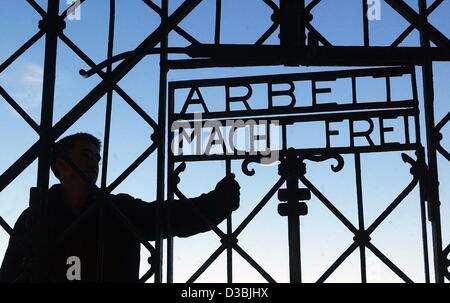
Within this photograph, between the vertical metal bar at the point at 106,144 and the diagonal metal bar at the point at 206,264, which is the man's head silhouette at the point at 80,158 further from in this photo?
the diagonal metal bar at the point at 206,264

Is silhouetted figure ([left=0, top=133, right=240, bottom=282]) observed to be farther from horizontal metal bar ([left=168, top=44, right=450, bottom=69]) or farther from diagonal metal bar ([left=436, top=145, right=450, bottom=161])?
diagonal metal bar ([left=436, top=145, right=450, bottom=161])

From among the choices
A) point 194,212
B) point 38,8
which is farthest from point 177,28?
point 194,212

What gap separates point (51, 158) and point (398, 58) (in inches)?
65.1

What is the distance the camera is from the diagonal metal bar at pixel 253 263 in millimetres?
2775

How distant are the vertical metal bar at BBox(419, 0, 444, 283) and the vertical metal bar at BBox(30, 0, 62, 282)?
1700 millimetres

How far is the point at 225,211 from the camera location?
290cm

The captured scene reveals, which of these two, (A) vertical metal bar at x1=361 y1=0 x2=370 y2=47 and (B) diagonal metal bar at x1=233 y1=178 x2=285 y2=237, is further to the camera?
(A) vertical metal bar at x1=361 y1=0 x2=370 y2=47

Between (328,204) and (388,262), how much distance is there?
359 millimetres

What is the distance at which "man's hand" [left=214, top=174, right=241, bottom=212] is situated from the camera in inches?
114

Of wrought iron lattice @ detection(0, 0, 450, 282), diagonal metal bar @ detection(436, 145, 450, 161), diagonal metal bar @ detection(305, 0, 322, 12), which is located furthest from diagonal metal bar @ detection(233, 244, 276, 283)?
diagonal metal bar @ detection(305, 0, 322, 12)

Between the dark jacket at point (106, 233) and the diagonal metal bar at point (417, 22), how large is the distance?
1.24 m

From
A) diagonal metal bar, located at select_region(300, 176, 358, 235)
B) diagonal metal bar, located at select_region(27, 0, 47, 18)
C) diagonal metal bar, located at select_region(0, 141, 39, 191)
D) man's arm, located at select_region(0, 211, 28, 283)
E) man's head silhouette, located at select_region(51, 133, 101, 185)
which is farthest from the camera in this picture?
man's head silhouette, located at select_region(51, 133, 101, 185)
